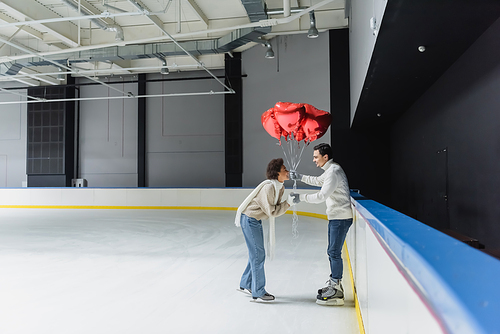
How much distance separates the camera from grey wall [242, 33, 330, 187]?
11.6 meters

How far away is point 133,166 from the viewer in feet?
51.1

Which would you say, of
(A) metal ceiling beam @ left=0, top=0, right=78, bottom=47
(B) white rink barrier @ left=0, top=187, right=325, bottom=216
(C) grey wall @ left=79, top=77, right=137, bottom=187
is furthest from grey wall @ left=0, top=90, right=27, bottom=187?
(A) metal ceiling beam @ left=0, top=0, right=78, bottom=47

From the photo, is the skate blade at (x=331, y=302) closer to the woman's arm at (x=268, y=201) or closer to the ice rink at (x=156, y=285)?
the ice rink at (x=156, y=285)

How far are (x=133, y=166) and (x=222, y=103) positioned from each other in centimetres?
471

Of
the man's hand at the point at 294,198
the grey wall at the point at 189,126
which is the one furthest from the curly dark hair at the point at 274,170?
the grey wall at the point at 189,126

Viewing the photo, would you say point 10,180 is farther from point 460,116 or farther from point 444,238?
point 444,238

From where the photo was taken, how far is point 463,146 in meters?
5.04

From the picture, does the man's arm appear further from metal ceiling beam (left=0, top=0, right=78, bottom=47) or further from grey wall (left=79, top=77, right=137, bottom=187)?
grey wall (left=79, top=77, right=137, bottom=187)

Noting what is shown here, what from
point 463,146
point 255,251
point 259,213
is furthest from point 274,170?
point 463,146

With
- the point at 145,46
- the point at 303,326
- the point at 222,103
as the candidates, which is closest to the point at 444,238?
the point at 303,326

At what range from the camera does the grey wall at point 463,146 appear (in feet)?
13.5

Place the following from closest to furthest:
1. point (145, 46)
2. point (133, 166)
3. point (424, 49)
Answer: point (424, 49) → point (145, 46) → point (133, 166)

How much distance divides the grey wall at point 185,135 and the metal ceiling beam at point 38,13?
4359 mm

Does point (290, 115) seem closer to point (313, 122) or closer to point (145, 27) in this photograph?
point (313, 122)
